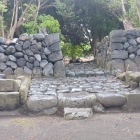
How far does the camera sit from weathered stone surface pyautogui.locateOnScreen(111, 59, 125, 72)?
8148 mm

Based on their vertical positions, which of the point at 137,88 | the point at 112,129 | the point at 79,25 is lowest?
the point at 112,129

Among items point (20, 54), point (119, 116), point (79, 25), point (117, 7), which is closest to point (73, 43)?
point (79, 25)

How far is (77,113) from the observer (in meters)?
3.62

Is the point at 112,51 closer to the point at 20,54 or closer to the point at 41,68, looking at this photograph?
the point at 41,68

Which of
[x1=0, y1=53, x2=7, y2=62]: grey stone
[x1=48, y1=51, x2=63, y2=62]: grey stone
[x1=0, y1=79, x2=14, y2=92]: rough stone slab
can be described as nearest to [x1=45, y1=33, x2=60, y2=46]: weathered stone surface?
[x1=48, y1=51, x2=63, y2=62]: grey stone

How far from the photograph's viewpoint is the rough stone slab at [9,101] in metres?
3.97

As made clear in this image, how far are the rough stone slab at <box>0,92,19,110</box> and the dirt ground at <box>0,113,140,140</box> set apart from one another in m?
0.31

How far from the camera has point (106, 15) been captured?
14477 mm

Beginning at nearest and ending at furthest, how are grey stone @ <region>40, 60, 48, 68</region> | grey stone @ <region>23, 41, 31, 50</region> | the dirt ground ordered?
the dirt ground → grey stone @ <region>23, 41, 31, 50</region> → grey stone @ <region>40, 60, 48, 68</region>

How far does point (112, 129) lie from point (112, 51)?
17.4 feet

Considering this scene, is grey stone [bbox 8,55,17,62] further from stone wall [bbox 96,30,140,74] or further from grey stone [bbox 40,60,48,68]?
stone wall [bbox 96,30,140,74]

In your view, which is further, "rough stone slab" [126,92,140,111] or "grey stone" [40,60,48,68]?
"grey stone" [40,60,48,68]

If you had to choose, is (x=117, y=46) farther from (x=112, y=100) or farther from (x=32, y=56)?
(x=112, y=100)

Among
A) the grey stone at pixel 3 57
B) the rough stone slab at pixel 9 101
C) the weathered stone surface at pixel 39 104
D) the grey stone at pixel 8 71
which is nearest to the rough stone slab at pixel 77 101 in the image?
the weathered stone surface at pixel 39 104
